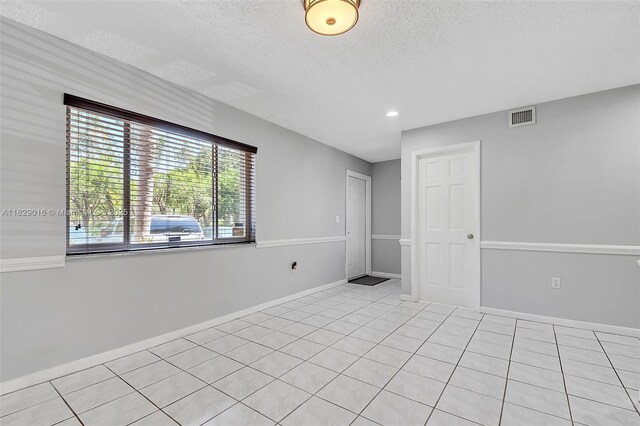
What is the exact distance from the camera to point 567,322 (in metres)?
3.24

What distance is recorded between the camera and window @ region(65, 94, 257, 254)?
2.38 meters

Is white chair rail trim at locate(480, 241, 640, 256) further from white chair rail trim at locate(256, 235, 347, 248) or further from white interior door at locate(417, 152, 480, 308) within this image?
white chair rail trim at locate(256, 235, 347, 248)

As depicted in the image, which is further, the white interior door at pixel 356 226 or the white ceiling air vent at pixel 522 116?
the white interior door at pixel 356 226

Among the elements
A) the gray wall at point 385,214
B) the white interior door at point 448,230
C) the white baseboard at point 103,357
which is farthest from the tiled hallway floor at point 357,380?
the gray wall at point 385,214

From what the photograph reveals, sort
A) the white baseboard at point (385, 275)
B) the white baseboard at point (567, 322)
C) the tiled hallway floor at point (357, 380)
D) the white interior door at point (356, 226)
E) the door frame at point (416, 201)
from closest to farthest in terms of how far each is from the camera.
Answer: the tiled hallway floor at point (357, 380), the white baseboard at point (567, 322), the door frame at point (416, 201), the white interior door at point (356, 226), the white baseboard at point (385, 275)

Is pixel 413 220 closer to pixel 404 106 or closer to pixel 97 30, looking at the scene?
pixel 404 106

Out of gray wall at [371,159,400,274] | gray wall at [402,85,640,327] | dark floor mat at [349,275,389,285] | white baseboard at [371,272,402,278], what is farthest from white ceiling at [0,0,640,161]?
white baseboard at [371,272,402,278]

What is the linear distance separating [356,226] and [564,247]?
3398 mm

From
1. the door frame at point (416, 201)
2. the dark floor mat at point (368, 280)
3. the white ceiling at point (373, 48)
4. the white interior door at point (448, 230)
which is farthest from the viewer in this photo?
the dark floor mat at point (368, 280)

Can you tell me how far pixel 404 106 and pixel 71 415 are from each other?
3937 mm

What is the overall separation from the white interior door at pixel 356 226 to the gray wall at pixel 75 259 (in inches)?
93.9

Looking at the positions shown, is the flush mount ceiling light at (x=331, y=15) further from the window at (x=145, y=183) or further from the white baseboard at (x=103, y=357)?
the white baseboard at (x=103, y=357)

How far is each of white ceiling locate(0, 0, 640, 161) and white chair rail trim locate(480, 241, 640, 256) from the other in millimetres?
1653

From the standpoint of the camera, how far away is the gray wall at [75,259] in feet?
6.75
